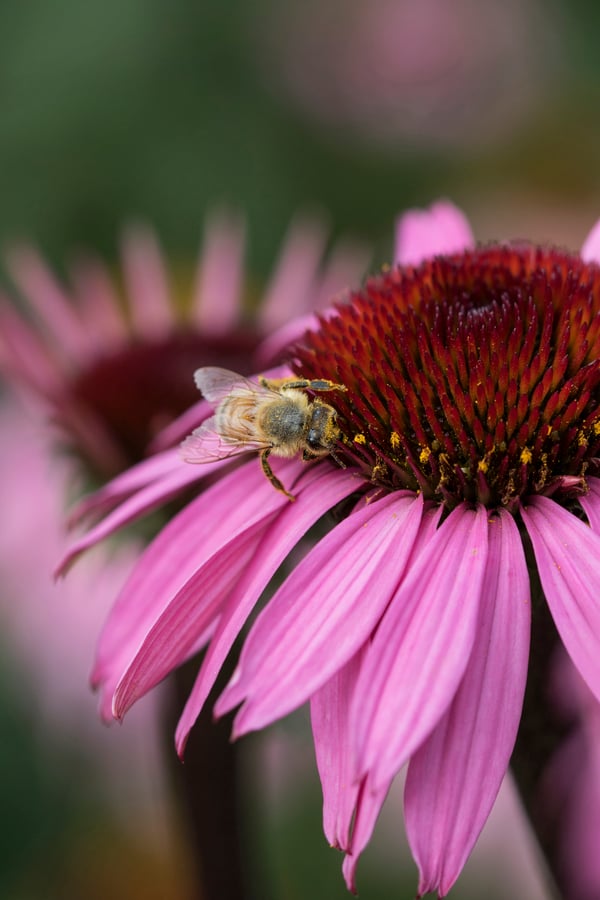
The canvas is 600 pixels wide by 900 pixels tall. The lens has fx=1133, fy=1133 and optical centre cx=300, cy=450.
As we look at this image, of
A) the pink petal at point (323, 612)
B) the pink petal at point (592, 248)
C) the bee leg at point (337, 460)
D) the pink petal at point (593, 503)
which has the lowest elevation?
the pink petal at point (593, 503)

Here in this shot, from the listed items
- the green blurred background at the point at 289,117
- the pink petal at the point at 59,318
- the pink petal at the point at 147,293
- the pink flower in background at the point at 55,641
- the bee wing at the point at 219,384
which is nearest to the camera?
the bee wing at the point at 219,384

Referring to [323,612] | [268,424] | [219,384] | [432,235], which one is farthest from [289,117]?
[323,612]

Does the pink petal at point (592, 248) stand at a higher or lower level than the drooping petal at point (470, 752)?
higher

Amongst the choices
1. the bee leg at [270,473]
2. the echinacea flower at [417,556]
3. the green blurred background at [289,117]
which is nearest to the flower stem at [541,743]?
the echinacea flower at [417,556]

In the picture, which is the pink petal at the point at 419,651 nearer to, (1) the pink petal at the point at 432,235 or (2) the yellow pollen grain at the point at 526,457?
(2) the yellow pollen grain at the point at 526,457

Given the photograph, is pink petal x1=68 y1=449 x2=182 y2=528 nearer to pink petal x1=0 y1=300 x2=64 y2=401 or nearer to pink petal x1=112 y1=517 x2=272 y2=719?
pink petal x1=112 y1=517 x2=272 y2=719

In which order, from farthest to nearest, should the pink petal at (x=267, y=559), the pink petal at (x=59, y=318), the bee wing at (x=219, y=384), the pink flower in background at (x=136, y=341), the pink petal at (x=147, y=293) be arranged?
the pink petal at (x=147, y=293) < the pink petal at (x=59, y=318) < the pink flower in background at (x=136, y=341) < the bee wing at (x=219, y=384) < the pink petal at (x=267, y=559)
